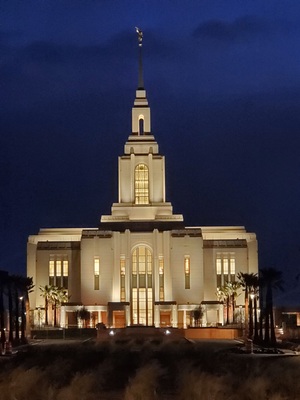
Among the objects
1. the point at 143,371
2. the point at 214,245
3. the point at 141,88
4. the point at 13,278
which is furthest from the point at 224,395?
the point at 141,88

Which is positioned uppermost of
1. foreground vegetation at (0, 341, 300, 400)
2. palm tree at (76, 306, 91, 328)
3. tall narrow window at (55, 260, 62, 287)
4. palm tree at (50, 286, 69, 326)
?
tall narrow window at (55, 260, 62, 287)

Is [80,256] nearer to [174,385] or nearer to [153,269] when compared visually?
[153,269]

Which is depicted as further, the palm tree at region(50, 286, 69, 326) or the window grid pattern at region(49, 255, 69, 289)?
the window grid pattern at region(49, 255, 69, 289)

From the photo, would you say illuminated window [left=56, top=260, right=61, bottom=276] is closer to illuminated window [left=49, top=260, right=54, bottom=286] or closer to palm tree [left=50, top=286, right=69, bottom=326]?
Answer: illuminated window [left=49, top=260, right=54, bottom=286]

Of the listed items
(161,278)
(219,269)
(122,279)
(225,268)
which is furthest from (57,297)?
(225,268)

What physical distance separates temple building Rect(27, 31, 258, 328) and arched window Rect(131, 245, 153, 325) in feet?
0.34

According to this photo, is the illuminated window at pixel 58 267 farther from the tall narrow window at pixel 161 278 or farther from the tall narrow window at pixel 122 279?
the tall narrow window at pixel 161 278

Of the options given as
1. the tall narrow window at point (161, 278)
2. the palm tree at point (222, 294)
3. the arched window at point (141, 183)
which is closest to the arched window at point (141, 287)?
the tall narrow window at point (161, 278)

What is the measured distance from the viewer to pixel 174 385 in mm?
29500

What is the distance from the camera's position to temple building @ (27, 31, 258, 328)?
99.8 meters

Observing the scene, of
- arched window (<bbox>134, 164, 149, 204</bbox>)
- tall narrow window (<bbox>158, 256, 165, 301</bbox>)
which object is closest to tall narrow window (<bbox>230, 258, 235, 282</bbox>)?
tall narrow window (<bbox>158, 256, 165, 301</bbox>)

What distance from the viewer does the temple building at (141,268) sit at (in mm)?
99812

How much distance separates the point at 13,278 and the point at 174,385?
4342 centimetres

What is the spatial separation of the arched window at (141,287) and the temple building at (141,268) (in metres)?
0.10
